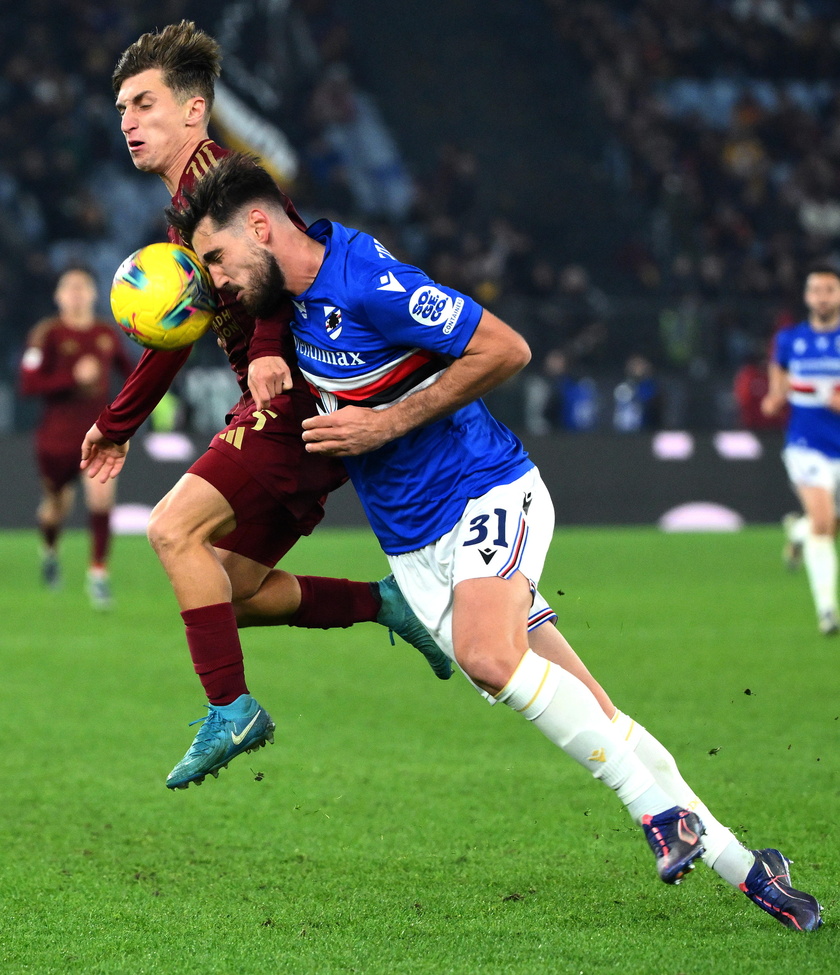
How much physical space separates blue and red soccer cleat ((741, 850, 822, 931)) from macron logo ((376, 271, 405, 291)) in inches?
60.1

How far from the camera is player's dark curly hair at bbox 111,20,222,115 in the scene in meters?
3.86

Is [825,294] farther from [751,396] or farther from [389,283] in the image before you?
[751,396]

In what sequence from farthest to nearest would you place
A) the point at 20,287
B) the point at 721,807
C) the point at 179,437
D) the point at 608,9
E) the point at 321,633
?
the point at 608,9 < the point at 20,287 < the point at 179,437 < the point at 321,633 < the point at 721,807

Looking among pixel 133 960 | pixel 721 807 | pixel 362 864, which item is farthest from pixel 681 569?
pixel 133 960

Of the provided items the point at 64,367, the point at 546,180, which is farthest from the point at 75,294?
the point at 546,180

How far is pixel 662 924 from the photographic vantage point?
10.5 feet

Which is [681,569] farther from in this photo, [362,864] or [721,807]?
[362,864]

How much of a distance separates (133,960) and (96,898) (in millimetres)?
514

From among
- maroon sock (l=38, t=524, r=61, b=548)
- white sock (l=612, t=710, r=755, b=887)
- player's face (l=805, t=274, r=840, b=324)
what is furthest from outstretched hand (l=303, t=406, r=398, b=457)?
maroon sock (l=38, t=524, r=61, b=548)

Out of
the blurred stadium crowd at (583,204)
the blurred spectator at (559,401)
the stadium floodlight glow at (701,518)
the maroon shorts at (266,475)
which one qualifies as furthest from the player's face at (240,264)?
the blurred spectator at (559,401)

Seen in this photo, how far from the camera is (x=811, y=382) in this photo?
874cm

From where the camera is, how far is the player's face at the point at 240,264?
10.9 ft

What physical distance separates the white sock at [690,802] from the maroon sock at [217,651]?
3.19 ft

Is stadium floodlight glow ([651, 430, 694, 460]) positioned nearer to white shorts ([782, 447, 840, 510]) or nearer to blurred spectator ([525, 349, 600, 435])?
blurred spectator ([525, 349, 600, 435])
